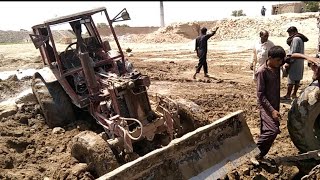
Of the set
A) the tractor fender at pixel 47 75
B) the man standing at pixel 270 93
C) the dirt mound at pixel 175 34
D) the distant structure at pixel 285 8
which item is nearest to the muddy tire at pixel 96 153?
the man standing at pixel 270 93

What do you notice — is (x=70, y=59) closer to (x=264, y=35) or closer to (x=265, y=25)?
(x=264, y=35)

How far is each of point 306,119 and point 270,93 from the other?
1.91ft

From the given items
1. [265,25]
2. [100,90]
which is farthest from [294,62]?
[265,25]

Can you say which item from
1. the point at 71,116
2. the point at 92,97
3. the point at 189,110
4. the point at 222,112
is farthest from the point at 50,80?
the point at 222,112

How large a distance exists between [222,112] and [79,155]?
360 centimetres

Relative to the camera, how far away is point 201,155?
4723 mm

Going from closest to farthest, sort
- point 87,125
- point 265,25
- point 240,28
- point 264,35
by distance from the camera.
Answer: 1. point 87,125
2. point 264,35
3. point 265,25
4. point 240,28

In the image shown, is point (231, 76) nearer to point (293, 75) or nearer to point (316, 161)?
point (293, 75)

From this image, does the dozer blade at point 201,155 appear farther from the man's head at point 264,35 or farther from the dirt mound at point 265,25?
the dirt mound at point 265,25

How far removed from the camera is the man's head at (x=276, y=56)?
4574mm

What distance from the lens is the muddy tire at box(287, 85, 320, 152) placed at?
480 cm

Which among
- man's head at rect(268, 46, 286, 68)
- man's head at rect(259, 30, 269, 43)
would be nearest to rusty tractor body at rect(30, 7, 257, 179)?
man's head at rect(268, 46, 286, 68)

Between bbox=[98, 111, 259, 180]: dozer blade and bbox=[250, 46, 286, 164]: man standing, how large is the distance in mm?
315

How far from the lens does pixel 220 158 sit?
4859mm
